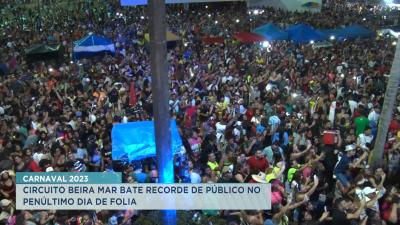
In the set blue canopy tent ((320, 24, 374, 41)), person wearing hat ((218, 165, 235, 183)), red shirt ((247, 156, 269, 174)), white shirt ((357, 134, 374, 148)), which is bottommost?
white shirt ((357, 134, 374, 148))

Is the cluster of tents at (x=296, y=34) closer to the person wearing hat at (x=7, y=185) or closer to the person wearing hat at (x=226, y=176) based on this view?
the person wearing hat at (x=226, y=176)

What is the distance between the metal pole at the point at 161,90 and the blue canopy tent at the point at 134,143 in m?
1.76

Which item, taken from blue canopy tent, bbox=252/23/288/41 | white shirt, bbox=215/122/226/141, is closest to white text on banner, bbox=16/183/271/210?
white shirt, bbox=215/122/226/141

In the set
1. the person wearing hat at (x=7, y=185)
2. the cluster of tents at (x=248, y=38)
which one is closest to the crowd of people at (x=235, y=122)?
the person wearing hat at (x=7, y=185)

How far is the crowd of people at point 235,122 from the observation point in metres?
7.17

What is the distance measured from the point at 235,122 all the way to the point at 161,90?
15.0 feet

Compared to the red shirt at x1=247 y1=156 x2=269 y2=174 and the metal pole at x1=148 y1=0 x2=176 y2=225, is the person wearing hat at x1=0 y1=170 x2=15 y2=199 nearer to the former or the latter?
the metal pole at x1=148 y1=0 x2=176 y2=225

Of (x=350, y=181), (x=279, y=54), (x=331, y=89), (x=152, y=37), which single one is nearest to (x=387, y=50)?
(x=279, y=54)

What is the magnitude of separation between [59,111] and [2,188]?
4.15 metres

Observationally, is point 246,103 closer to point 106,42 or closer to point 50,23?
point 106,42

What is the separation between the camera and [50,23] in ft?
98.5

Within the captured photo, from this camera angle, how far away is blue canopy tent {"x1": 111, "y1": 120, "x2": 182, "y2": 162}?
27.3 ft

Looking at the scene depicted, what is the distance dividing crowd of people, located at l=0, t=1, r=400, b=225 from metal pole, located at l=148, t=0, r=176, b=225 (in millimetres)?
731

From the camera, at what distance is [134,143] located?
834cm
